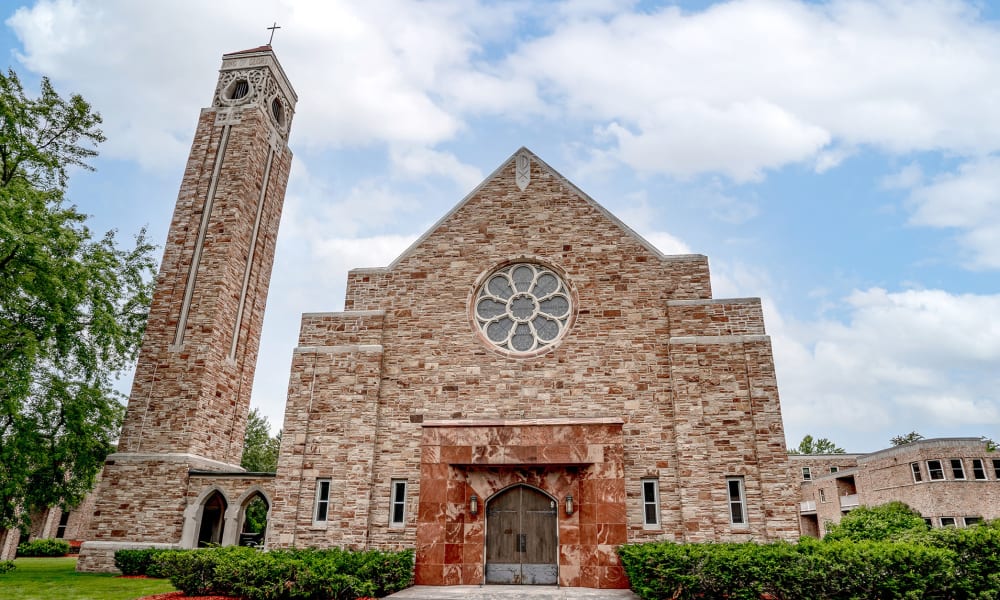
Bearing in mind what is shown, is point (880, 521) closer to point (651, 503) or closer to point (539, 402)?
point (651, 503)

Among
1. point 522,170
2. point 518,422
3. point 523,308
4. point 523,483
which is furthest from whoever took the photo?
point 522,170

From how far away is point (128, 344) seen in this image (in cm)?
2322

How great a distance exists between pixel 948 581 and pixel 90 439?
24108 mm

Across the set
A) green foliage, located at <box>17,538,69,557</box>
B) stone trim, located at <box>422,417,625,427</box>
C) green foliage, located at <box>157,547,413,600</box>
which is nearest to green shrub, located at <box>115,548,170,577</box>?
green foliage, located at <box>157,547,413,600</box>

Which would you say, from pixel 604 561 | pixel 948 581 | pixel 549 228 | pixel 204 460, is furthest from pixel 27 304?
pixel 948 581

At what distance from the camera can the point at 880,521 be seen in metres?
31.0

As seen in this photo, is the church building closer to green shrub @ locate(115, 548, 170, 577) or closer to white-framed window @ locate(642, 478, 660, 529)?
white-framed window @ locate(642, 478, 660, 529)

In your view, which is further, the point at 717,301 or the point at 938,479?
the point at 938,479

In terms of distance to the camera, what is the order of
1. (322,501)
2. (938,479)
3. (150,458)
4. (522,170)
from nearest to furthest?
(322,501), (522,170), (150,458), (938,479)

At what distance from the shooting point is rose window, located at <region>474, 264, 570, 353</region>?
Answer: 52.5ft

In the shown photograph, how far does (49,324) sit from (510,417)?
15533 mm

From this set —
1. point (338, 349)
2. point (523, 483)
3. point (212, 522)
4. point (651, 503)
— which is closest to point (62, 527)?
point (212, 522)

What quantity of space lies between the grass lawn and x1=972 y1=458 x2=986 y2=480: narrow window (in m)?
39.4

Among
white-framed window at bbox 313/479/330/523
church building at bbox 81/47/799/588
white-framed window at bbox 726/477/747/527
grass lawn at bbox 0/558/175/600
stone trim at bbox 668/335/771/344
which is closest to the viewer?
grass lawn at bbox 0/558/175/600
